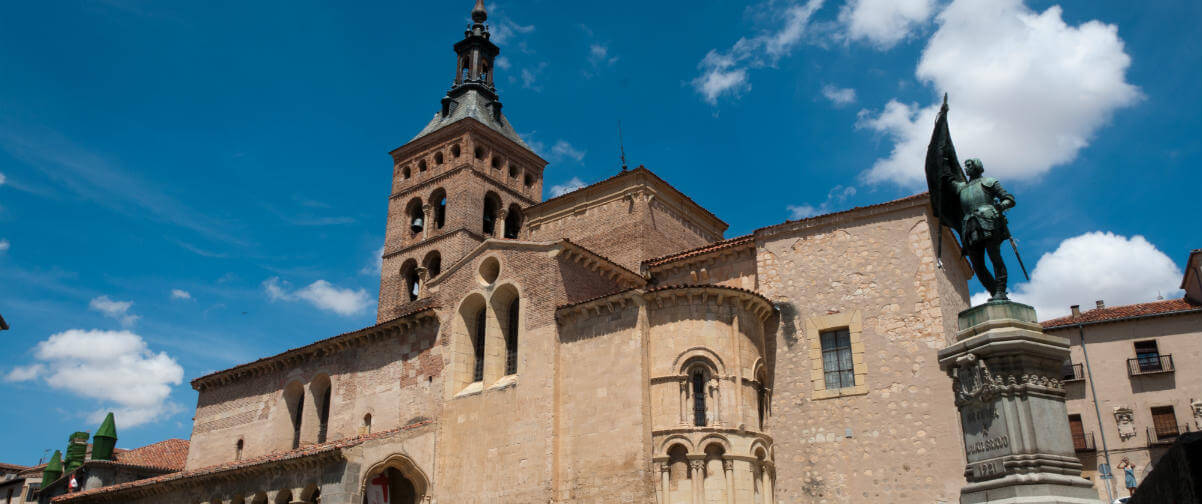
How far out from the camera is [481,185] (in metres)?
41.5

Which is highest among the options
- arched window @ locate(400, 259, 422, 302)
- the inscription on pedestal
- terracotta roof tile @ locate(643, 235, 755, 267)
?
arched window @ locate(400, 259, 422, 302)

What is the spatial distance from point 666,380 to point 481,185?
2215 cm

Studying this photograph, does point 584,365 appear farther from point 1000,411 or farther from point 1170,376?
point 1170,376

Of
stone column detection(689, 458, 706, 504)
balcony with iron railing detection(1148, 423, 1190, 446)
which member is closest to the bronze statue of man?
stone column detection(689, 458, 706, 504)

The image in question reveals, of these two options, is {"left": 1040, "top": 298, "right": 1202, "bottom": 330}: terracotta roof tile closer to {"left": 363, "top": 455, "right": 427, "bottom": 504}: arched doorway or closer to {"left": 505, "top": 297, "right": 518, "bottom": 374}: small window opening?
{"left": 505, "top": 297, "right": 518, "bottom": 374}: small window opening

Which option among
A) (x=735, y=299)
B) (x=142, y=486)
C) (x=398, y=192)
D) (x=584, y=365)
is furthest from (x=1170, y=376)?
(x=142, y=486)

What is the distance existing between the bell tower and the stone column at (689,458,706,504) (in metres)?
20.8

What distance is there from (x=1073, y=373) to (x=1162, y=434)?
3.42m

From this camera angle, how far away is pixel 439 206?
139 ft

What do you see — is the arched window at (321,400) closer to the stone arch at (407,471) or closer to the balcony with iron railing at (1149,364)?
the stone arch at (407,471)

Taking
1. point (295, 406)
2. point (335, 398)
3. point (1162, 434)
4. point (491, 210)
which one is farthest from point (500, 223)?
point (1162, 434)

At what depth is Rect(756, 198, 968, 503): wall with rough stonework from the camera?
20094 mm

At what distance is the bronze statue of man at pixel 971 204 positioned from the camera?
11016 mm

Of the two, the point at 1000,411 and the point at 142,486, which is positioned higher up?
the point at 142,486
